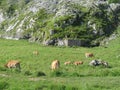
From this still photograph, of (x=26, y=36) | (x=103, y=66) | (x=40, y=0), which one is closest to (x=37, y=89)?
(x=103, y=66)

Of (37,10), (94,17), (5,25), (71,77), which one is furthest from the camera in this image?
(5,25)

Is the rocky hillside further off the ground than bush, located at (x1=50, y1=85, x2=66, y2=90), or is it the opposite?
bush, located at (x1=50, y1=85, x2=66, y2=90)

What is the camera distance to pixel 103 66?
128ft

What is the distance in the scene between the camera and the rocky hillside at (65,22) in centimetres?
7362

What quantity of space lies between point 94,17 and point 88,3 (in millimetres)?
5395

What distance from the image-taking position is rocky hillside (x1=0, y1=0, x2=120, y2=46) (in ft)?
242

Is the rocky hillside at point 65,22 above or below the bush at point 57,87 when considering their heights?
below

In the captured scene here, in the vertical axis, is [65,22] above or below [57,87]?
below

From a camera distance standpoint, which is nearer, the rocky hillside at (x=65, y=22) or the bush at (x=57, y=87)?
the bush at (x=57, y=87)

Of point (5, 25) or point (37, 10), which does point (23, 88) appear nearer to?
point (37, 10)

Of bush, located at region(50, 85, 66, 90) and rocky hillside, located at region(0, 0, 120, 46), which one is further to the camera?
rocky hillside, located at region(0, 0, 120, 46)

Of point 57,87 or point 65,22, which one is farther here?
point 65,22

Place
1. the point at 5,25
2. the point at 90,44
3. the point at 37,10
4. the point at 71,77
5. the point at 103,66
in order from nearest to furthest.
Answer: the point at 71,77
the point at 103,66
the point at 90,44
the point at 37,10
the point at 5,25

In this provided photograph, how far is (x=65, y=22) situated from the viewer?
76.4 m
